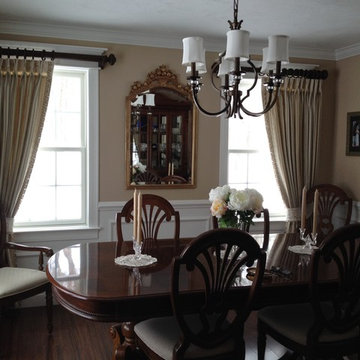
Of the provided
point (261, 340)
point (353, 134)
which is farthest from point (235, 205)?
point (353, 134)

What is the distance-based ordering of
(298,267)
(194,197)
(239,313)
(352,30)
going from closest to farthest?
(239,313) → (298,267) → (352,30) → (194,197)

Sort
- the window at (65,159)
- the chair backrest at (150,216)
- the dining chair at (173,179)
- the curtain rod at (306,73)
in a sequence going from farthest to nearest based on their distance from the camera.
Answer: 1. the curtain rod at (306,73)
2. the dining chair at (173,179)
3. the window at (65,159)
4. the chair backrest at (150,216)

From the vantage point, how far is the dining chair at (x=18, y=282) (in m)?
2.99

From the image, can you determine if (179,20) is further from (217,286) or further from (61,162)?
(217,286)

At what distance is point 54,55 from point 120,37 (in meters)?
0.62

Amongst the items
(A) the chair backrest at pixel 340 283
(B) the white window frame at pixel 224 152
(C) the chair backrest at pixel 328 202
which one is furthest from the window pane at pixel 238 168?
(A) the chair backrest at pixel 340 283

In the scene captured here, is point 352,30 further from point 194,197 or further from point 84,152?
point 84,152

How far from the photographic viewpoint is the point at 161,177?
415 cm

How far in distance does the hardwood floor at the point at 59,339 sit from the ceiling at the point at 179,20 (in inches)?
94.1

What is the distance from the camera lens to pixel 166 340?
212 centimetres

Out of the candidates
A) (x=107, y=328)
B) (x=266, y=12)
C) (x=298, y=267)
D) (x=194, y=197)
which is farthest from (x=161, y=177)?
(x=298, y=267)

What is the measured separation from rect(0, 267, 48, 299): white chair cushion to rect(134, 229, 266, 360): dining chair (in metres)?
1.25

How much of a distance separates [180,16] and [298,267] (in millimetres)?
2146

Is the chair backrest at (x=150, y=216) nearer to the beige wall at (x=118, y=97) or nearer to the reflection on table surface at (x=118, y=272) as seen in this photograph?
the reflection on table surface at (x=118, y=272)
